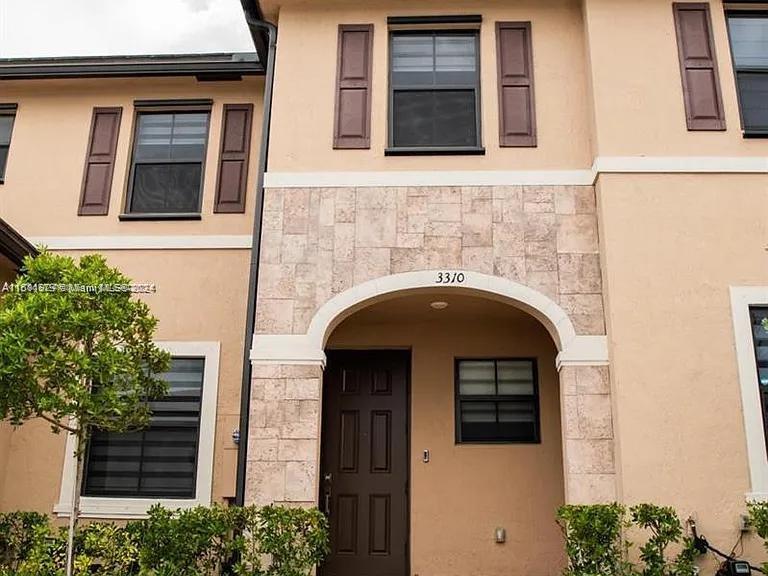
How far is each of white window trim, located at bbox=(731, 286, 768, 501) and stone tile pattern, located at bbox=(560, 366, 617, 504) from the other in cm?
116

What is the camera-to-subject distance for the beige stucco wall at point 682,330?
6.70 meters

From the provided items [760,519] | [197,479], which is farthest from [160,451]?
[760,519]

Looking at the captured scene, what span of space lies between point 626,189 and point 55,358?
5.33 m

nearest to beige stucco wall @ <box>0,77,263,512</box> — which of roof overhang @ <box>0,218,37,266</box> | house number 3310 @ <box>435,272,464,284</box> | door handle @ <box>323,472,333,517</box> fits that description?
roof overhang @ <box>0,218,37,266</box>

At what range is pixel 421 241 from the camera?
764 cm

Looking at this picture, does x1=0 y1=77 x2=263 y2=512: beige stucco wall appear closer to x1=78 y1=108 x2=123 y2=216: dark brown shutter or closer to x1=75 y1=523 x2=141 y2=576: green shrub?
x1=78 y1=108 x2=123 y2=216: dark brown shutter

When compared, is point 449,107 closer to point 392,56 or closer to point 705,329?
point 392,56

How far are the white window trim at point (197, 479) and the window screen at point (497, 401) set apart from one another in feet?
9.08

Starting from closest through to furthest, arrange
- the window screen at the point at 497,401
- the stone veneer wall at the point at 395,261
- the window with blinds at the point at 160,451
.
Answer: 1. the stone veneer wall at the point at 395,261
2. the window with blinds at the point at 160,451
3. the window screen at the point at 497,401

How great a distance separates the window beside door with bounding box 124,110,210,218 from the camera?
9.19 metres

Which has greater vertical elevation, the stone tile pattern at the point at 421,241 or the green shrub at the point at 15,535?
the stone tile pattern at the point at 421,241

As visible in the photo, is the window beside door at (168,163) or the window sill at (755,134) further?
the window beside door at (168,163)

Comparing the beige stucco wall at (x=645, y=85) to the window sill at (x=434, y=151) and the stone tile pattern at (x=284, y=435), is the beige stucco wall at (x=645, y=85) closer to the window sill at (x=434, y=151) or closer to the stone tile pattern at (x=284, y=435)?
the window sill at (x=434, y=151)

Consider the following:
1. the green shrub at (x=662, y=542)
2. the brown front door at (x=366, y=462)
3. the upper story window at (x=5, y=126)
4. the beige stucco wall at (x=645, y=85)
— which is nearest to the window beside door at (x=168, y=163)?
the upper story window at (x=5, y=126)
